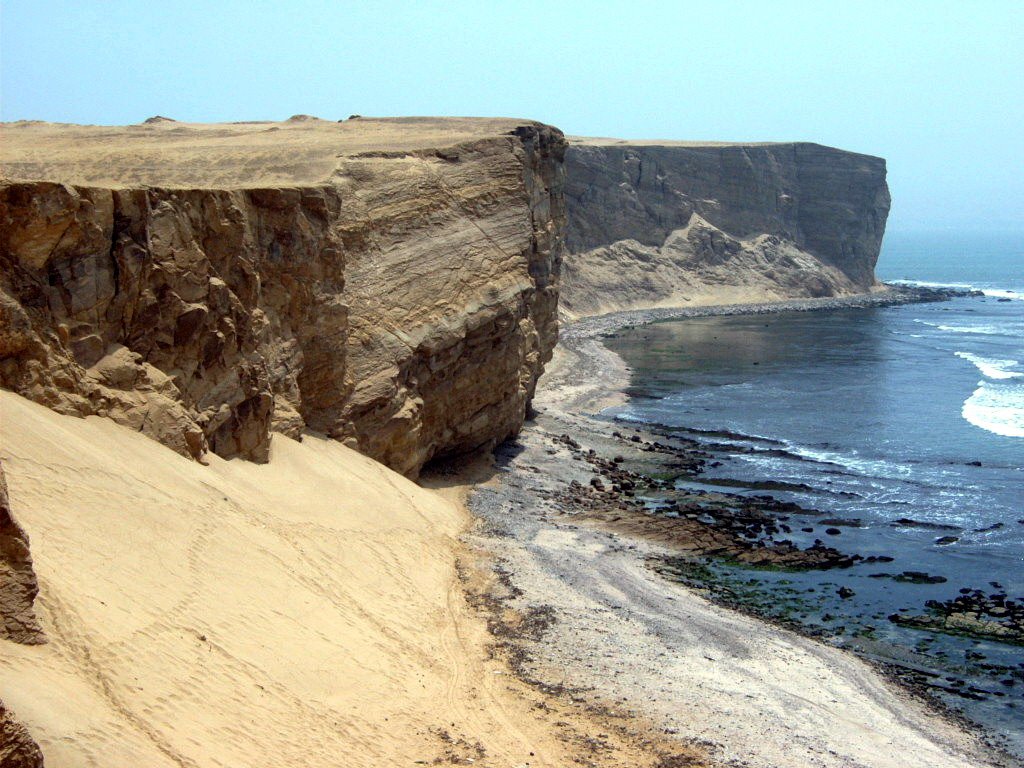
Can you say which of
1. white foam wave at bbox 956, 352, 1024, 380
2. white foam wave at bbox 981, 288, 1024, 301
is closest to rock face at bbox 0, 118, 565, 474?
white foam wave at bbox 956, 352, 1024, 380

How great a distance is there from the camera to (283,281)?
88.4ft

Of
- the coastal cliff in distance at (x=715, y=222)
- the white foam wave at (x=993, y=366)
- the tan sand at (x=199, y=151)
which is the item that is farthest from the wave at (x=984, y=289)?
the tan sand at (x=199, y=151)

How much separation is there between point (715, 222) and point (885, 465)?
73.0m

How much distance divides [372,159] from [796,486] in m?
18.3

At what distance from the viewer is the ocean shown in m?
24.3

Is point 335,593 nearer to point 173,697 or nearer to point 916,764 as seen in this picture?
point 173,697

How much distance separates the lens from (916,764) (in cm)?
1738

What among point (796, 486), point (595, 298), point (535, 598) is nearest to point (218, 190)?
point (535, 598)

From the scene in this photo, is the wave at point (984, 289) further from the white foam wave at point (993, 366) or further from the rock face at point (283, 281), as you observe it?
the rock face at point (283, 281)

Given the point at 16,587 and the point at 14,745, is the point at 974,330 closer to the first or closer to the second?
the point at 16,587

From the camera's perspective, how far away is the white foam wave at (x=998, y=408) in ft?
156

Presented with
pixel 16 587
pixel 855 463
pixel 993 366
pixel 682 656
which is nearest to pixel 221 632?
pixel 16 587

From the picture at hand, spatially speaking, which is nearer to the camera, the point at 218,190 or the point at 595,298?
the point at 218,190

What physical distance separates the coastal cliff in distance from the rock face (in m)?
55.6
